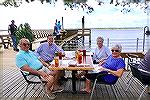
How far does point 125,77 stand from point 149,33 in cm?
713

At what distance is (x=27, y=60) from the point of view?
459 centimetres

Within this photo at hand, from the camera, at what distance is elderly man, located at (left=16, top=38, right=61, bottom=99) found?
14.3 feet

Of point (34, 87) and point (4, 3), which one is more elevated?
point (4, 3)

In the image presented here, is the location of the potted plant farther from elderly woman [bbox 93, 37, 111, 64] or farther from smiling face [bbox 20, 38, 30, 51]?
smiling face [bbox 20, 38, 30, 51]

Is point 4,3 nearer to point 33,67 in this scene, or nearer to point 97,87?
point 33,67

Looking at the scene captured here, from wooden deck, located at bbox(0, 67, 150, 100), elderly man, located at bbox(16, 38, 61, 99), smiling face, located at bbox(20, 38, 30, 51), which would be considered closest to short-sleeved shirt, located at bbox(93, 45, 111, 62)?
wooden deck, located at bbox(0, 67, 150, 100)

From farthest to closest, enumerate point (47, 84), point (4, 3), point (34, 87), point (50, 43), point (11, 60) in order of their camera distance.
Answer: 1. point (11, 60)
2. point (4, 3)
3. point (50, 43)
4. point (34, 87)
5. point (47, 84)

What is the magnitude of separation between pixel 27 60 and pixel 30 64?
0.39 feet

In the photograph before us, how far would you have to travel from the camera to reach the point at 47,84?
4.54 metres

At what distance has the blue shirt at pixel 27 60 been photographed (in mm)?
4405

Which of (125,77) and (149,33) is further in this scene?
(149,33)

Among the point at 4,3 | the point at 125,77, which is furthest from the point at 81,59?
the point at 4,3

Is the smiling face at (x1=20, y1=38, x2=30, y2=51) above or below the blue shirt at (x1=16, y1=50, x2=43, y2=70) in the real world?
above

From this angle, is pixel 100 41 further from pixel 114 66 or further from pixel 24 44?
pixel 24 44
